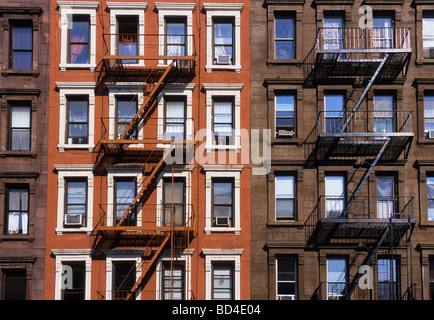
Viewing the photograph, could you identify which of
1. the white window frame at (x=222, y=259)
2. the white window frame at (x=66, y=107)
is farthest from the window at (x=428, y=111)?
the white window frame at (x=66, y=107)

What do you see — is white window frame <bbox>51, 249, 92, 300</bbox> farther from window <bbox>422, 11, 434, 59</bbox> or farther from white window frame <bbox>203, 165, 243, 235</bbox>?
window <bbox>422, 11, 434, 59</bbox>

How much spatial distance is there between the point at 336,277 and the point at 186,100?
8776 mm

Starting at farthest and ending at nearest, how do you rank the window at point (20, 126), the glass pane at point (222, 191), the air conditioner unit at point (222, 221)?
the window at point (20, 126)
the glass pane at point (222, 191)
the air conditioner unit at point (222, 221)

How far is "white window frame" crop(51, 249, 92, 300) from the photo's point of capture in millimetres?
25844

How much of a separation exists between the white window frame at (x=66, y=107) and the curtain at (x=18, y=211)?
227cm

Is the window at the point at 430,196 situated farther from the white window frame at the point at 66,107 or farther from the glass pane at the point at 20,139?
the glass pane at the point at 20,139

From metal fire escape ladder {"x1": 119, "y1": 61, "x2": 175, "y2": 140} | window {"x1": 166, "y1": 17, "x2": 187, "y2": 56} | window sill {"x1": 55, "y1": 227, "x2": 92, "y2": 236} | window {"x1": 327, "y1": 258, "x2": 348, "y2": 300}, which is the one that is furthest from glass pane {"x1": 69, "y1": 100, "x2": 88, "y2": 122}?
window {"x1": 327, "y1": 258, "x2": 348, "y2": 300}

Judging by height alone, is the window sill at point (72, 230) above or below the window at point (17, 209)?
below

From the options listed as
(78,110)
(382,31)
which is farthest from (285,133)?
(78,110)

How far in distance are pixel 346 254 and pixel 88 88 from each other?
38.1 feet

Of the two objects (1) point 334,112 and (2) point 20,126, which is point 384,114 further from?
(2) point 20,126

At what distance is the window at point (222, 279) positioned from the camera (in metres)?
26.2

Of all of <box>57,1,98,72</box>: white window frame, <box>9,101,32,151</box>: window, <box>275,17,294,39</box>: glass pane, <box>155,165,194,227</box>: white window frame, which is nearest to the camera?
<box>155,165,194,227</box>: white window frame

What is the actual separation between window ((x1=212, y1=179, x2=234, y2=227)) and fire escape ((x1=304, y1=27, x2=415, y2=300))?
9.60 feet
